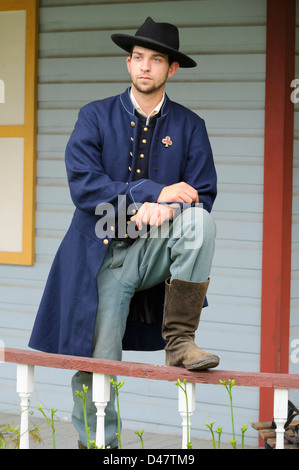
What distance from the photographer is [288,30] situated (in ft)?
16.2

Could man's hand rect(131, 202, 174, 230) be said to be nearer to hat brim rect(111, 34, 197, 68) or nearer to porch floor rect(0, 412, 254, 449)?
hat brim rect(111, 34, 197, 68)

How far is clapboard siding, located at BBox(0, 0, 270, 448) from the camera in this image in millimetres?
5082

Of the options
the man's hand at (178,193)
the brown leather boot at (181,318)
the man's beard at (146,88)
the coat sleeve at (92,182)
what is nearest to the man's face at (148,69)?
the man's beard at (146,88)

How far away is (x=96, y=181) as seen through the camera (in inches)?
121

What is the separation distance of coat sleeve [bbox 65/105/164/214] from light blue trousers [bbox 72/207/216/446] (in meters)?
0.16

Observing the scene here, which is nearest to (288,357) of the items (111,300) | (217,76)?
(217,76)

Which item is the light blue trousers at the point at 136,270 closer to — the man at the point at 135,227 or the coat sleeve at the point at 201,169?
the man at the point at 135,227

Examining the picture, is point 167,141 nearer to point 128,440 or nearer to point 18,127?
point 128,440

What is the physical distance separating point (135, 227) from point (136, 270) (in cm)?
17

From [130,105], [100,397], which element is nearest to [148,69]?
[130,105]

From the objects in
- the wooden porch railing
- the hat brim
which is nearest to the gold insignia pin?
the hat brim

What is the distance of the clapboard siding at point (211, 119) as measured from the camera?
5.08m

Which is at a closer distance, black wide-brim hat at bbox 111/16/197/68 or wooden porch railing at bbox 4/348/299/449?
wooden porch railing at bbox 4/348/299/449
